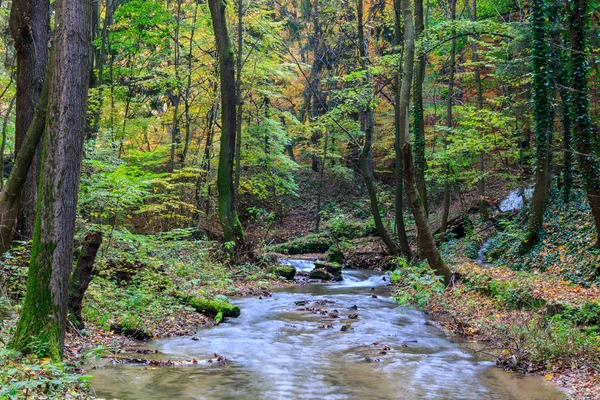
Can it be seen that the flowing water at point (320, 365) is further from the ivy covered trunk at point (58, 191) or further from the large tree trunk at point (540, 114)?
the large tree trunk at point (540, 114)

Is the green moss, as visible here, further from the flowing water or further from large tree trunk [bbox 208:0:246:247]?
the flowing water

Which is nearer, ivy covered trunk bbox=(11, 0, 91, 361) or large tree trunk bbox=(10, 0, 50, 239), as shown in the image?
ivy covered trunk bbox=(11, 0, 91, 361)

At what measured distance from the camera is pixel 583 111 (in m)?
12.0

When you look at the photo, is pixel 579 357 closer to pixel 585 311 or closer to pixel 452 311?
pixel 585 311

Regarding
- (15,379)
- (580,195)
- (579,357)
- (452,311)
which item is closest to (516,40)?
(580,195)

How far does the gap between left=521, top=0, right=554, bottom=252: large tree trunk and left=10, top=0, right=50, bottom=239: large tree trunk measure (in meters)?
12.7

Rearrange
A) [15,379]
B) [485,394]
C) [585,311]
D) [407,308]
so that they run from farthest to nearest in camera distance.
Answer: [407,308], [585,311], [485,394], [15,379]

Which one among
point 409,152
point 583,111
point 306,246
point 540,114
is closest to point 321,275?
point 306,246

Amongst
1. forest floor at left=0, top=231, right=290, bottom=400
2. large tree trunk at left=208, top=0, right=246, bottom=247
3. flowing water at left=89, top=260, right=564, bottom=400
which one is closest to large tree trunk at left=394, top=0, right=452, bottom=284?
flowing water at left=89, top=260, right=564, bottom=400

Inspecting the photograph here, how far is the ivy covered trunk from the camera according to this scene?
5082 mm

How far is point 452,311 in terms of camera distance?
11.1m

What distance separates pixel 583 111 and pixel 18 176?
1277 cm

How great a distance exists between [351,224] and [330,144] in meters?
7.82

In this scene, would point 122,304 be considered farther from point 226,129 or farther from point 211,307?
point 226,129
